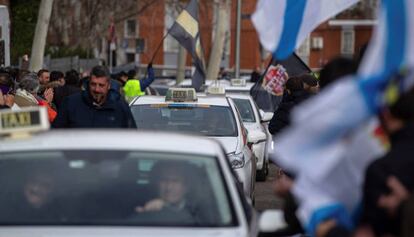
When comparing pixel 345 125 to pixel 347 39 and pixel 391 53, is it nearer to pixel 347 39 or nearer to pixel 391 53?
pixel 391 53

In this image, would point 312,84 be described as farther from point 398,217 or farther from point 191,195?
point 398,217

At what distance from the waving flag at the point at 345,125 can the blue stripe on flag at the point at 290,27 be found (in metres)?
1.62

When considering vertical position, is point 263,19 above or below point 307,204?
above

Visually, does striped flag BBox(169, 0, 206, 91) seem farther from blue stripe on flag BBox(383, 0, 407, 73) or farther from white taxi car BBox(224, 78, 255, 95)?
blue stripe on flag BBox(383, 0, 407, 73)

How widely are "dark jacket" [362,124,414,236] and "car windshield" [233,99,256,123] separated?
14758 mm

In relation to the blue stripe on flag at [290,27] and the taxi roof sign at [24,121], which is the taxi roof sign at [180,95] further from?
the taxi roof sign at [24,121]

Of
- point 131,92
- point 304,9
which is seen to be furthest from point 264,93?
point 304,9

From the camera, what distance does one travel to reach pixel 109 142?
7062 millimetres

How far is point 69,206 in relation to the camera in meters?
6.87

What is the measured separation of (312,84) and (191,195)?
212 inches

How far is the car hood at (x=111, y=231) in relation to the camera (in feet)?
21.2

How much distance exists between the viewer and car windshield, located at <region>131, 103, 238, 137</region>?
47.1 ft

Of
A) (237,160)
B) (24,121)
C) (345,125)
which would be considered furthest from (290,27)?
(237,160)

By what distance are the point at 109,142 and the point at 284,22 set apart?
1206 millimetres
